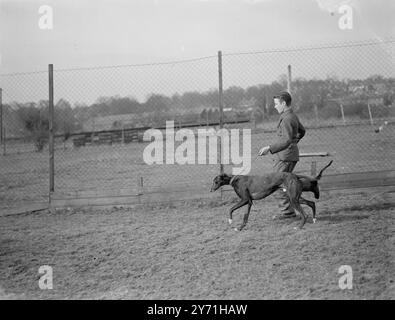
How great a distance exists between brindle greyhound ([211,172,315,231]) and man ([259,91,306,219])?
0.32 metres

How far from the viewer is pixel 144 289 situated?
151 inches

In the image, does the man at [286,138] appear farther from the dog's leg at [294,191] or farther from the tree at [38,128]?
the tree at [38,128]

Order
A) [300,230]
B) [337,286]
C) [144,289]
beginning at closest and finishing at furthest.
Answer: [337,286] < [144,289] < [300,230]

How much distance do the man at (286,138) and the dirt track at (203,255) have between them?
0.37 meters

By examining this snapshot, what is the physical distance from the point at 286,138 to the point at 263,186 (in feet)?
2.30

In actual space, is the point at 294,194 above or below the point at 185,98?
below

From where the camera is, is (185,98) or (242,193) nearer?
(242,193)

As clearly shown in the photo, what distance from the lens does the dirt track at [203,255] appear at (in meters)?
3.74

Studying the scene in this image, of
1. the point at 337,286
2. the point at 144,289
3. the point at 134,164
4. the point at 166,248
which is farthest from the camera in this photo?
the point at 134,164

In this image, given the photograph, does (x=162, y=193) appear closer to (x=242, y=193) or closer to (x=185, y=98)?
(x=242, y=193)

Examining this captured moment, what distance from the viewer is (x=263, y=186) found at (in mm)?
5574
